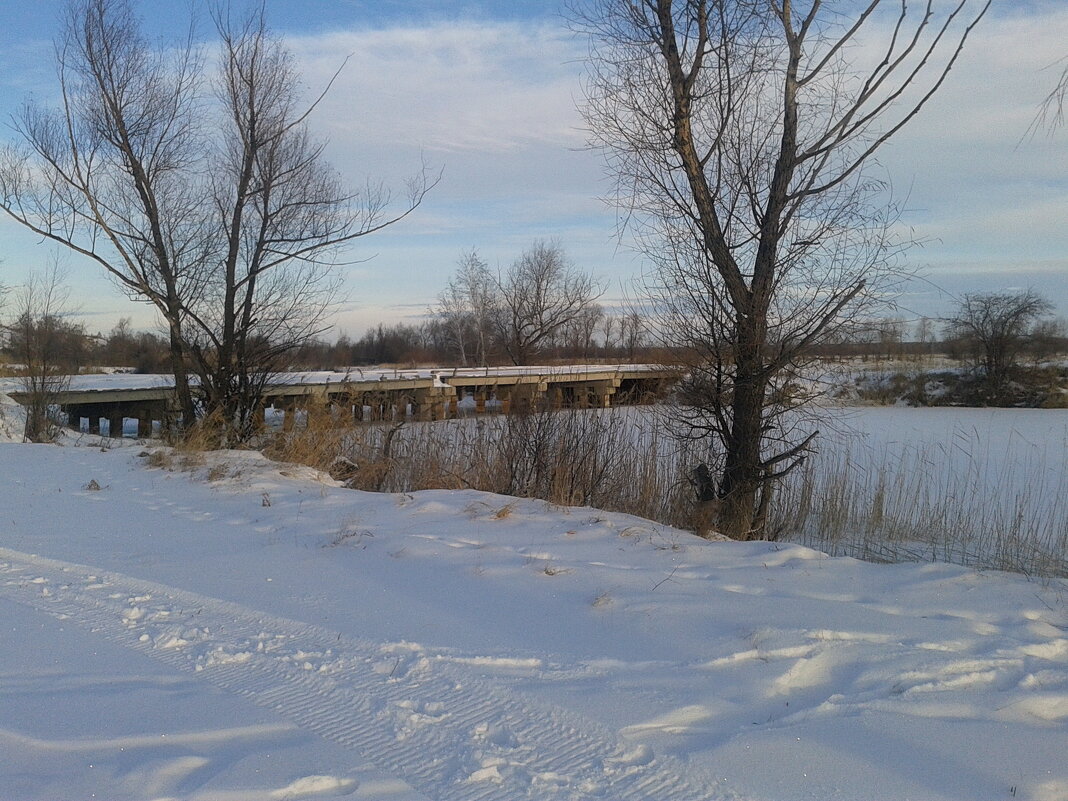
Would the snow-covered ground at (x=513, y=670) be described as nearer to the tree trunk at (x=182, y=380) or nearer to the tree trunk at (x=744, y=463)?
the tree trunk at (x=744, y=463)

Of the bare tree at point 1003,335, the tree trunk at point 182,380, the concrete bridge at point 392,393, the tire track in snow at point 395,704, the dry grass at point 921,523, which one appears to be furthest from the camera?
the bare tree at point 1003,335

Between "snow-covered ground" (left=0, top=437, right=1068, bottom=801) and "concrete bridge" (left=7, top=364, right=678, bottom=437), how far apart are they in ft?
12.4

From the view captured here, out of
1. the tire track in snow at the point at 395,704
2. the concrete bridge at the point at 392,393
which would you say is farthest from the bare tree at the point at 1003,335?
the tire track in snow at the point at 395,704

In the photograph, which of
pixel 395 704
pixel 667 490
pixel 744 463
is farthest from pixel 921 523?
pixel 395 704

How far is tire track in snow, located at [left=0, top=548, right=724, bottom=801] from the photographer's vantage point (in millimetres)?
2723

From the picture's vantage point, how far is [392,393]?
16594 millimetres

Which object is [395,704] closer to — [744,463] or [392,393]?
[744,463]

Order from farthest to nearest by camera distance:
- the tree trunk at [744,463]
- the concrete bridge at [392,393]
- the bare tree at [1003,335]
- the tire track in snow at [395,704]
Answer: the bare tree at [1003,335] < the concrete bridge at [392,393] < the tree trunk at [744,463] < the tire track in snow at [395,704]

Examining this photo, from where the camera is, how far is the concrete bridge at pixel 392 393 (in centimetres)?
998

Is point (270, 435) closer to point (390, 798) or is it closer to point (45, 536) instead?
point (45, 536)

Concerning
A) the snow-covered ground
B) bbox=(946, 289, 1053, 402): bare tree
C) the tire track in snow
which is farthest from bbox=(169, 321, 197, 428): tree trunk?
bbox=(946, 289, 1053, 402): bare tree

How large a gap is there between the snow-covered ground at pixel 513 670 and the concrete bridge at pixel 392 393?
379cm

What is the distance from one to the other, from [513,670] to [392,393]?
13.3m

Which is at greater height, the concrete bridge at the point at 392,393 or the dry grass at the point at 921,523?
the concrete bridge at the point at 392,393
